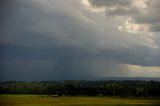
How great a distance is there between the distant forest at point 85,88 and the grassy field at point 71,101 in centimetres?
29

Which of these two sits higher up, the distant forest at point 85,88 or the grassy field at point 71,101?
the distant forest at point 85,88

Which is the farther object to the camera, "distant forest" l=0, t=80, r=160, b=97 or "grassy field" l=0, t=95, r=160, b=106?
"distant forest" l=0, t=80, r=160, b=97

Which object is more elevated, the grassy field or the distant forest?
the distant forest

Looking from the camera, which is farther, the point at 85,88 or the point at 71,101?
the point at 85,88

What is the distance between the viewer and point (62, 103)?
12.1 metres

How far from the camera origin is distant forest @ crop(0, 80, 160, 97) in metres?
13.1

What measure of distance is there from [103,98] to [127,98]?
41.8 inches

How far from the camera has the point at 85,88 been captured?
13.8m

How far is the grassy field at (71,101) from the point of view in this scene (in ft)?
38.7

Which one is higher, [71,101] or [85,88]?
[85,88]

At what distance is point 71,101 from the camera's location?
1256 cm

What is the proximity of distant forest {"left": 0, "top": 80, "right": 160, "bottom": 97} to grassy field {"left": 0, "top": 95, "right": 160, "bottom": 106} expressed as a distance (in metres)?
0.29

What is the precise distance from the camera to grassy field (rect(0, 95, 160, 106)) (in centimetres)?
1179

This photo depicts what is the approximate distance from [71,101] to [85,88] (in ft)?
4.71
